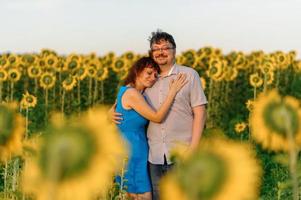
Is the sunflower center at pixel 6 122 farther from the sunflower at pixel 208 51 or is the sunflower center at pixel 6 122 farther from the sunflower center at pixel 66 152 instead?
the sunflower at pixel 208 51

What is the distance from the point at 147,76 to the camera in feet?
17.6

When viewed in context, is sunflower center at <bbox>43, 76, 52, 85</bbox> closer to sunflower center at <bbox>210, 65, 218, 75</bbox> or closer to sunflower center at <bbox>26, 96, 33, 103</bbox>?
sunflower center at <bbox>210, 65, 218, 75</bbox>

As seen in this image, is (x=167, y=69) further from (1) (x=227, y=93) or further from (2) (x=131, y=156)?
(1) (x=227, y=93)

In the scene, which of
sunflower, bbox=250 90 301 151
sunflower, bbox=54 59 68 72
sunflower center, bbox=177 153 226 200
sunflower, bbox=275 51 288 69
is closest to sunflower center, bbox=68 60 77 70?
sunflower, bbox=54 59 68 72

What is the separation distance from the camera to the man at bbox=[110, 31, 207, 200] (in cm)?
541

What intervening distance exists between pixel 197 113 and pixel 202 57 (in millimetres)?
12229

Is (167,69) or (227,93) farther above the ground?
(167,69)

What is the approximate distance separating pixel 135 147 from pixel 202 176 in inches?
165

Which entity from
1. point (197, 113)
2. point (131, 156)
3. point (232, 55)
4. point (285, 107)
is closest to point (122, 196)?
point (131, 156)

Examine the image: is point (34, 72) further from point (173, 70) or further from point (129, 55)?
point (173, 70)

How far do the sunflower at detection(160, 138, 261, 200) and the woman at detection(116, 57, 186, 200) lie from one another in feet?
12.4

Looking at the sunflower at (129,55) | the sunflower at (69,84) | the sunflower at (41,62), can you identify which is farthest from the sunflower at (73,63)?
the sunflower at (69,84)

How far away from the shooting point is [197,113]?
17.9 ft

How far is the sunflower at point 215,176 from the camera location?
4.54 ft
